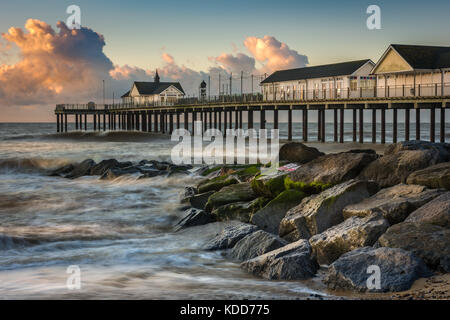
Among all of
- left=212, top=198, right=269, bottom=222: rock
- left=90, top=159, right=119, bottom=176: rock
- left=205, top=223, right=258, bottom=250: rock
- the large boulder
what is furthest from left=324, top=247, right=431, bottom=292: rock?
left=90, top=159, right=119, bottom=176: rock

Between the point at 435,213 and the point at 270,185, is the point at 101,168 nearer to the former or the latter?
the point at 270,185

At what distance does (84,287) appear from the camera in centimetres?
801

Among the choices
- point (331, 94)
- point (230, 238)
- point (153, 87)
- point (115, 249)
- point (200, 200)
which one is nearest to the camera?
point (230, 238)

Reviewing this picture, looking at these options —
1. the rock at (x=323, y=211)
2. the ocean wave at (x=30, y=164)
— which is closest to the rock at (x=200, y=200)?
the rock at (x=323, y=211)

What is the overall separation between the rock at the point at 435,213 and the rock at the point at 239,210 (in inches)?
168

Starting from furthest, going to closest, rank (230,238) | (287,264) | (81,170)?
1. (81,170)
2. (230,238)
3. (287,264)

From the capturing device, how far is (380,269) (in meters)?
7.26

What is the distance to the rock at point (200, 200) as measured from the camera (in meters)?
14.8

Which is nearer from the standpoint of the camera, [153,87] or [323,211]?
[323,211]

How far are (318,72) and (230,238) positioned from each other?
3898 centimetres

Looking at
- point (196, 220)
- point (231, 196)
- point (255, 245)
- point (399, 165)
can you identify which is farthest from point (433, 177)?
point (196, 220)

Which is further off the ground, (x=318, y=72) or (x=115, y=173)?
(x=318, y=72)

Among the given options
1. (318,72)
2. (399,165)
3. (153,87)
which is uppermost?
(153,87)
